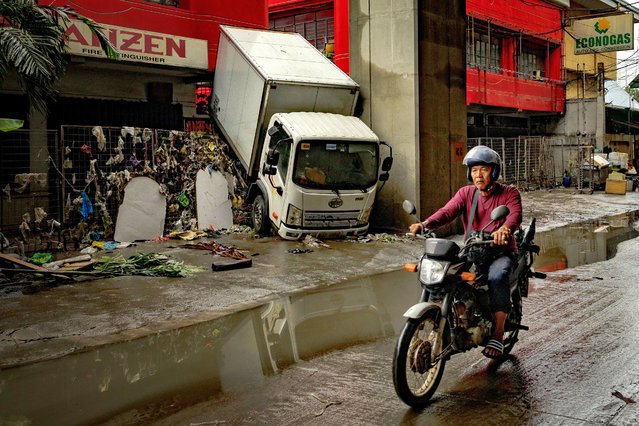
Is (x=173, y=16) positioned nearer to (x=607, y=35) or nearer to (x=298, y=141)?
(x=298, y=141)

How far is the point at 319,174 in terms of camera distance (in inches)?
524

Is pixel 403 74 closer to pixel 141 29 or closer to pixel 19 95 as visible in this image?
pixel 141 29

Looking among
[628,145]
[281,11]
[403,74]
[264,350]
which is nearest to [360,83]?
[403,74]

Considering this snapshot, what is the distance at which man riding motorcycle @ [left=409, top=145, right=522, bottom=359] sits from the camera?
525 centimetres

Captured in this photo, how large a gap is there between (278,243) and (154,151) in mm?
3599

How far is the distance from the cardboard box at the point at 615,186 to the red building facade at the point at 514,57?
5.96m

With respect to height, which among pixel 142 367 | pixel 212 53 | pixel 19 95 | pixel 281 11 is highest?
pixel 281 11

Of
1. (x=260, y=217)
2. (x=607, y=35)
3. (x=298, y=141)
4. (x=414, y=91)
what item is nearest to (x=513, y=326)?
(x=298, y=141)

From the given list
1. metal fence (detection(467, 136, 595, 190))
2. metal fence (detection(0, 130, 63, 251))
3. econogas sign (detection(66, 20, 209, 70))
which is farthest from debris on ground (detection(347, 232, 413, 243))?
metal fence (detection(467, 136, 595, 190))

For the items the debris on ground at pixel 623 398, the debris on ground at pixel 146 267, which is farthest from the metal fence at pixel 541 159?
the debris on ground at pixel 623 398

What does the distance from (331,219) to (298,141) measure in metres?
1.84

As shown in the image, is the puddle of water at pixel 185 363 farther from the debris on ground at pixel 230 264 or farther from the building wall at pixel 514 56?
the building wall at pixel 514 56

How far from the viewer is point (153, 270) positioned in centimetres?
1033

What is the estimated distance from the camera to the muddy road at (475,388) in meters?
4.49
